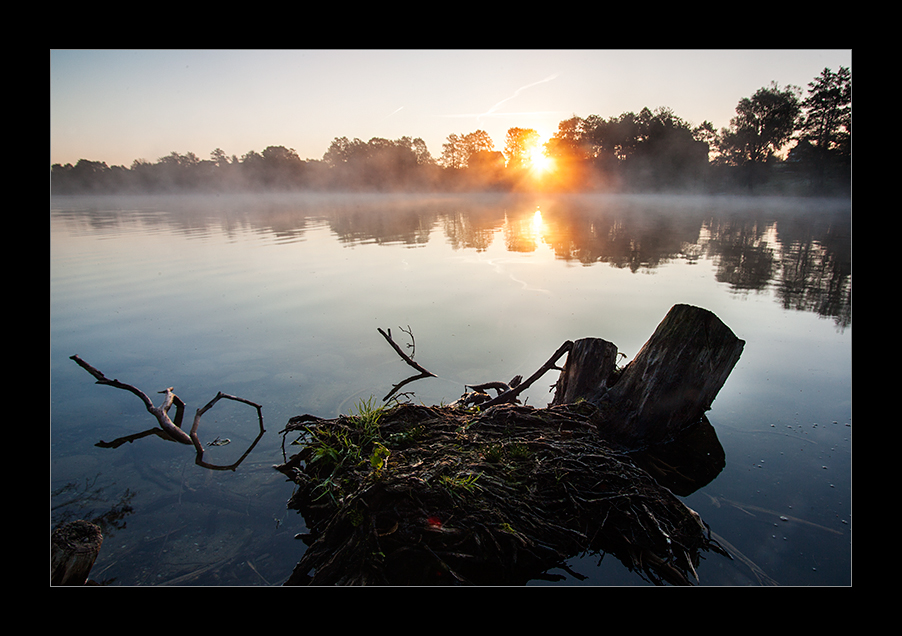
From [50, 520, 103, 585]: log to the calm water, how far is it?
0.59m

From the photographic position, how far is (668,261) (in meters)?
14.6

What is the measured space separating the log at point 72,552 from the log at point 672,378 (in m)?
4.06

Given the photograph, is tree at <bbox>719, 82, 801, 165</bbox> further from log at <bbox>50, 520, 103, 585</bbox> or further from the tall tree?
log at <bbox>50, 520, 103, 585</bbox>

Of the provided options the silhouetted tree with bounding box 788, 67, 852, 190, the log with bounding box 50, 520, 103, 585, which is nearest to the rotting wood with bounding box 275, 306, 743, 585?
the log with bounding box 50, 520, 103, 585

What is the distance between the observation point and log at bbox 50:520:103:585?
101 inches

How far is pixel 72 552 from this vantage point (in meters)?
2.60

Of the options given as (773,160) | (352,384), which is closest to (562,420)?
(352,384)

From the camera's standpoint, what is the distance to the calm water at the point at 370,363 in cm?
344

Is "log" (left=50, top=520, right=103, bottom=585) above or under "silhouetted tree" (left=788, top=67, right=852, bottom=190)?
under

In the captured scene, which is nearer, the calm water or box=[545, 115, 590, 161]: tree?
the calm water

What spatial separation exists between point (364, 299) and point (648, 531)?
8283mm

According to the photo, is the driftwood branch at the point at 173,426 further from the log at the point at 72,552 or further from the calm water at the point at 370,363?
the log at the point at 72,552

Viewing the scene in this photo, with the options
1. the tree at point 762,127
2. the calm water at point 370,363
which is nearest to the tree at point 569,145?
the tree at point 762,127

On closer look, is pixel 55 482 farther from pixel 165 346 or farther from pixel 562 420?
pixel 562 420
